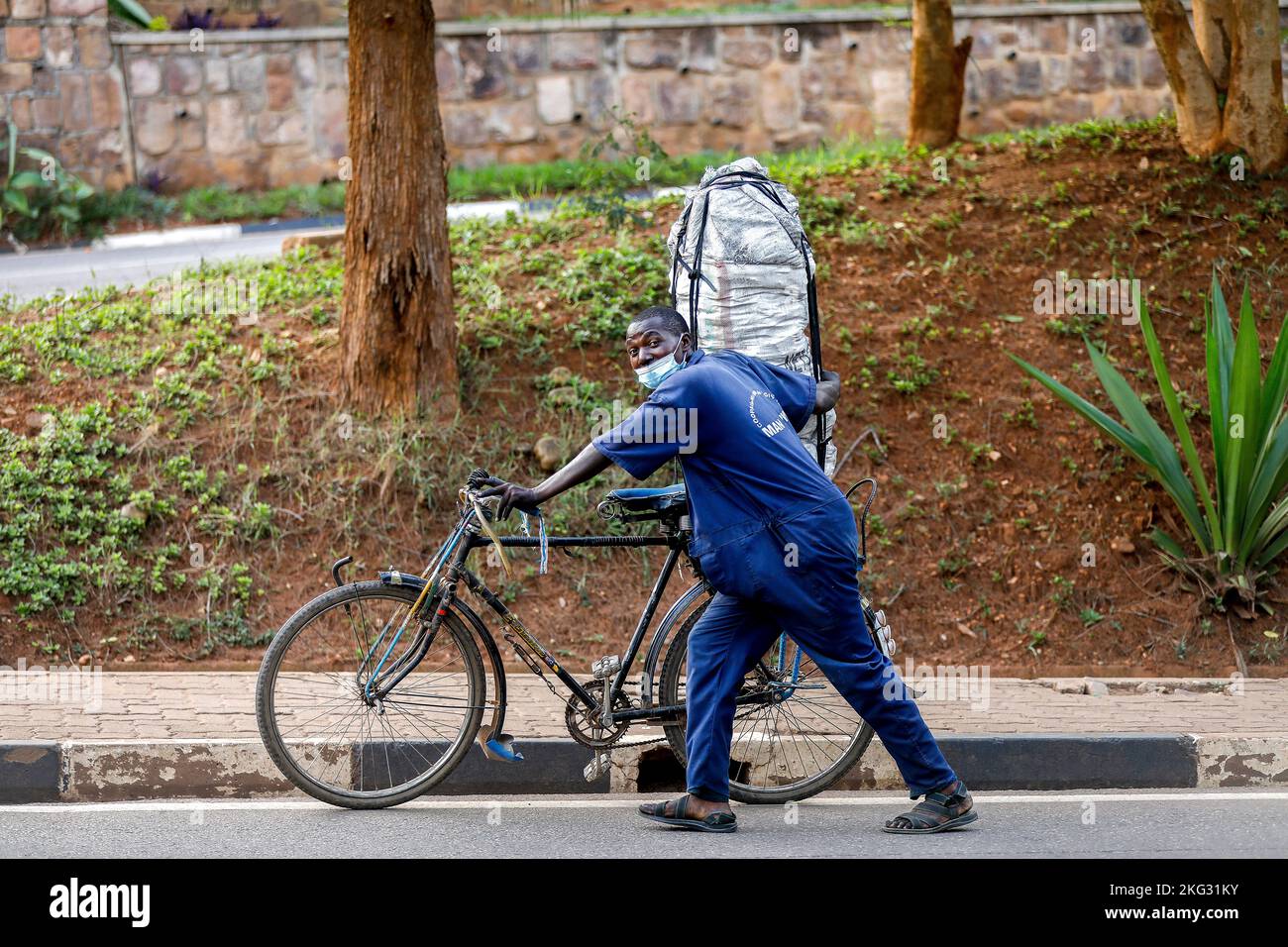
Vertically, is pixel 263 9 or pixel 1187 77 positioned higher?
pixel 263 9

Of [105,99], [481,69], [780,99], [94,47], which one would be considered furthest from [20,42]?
[780,99]

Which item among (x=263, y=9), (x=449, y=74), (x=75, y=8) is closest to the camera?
(x=75, y=8)

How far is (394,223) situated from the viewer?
8.22m

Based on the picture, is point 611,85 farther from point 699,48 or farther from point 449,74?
point 449,74

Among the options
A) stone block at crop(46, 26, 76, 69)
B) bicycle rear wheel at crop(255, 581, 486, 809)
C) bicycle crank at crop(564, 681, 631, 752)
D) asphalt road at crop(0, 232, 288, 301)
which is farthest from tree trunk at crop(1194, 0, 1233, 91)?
stone block at crop(46, 26, 76, 69)

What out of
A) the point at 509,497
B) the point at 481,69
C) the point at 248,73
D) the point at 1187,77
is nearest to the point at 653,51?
the point at 481,69

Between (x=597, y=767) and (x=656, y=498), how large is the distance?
3.38ft

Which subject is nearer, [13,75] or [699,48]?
[13,75]

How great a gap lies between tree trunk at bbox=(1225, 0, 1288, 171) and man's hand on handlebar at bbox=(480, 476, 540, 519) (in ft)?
24.2

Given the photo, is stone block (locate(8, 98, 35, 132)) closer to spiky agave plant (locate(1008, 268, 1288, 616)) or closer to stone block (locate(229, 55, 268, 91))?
stone block (locate(229, 55, 268, 91))

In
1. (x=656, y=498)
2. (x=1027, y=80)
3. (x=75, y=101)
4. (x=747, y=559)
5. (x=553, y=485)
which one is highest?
(x=75, y=101)

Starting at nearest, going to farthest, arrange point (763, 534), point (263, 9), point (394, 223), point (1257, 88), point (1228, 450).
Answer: point (763, 534), point (1228, 450), point (394, 223), point (1257, 88), point (263, 9)

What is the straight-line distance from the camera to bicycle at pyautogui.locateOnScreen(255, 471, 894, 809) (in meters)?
5.27

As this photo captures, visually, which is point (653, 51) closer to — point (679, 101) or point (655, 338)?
point (679, 101)
